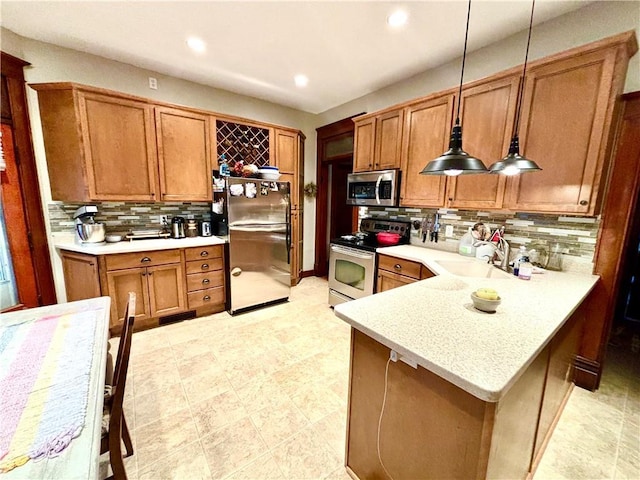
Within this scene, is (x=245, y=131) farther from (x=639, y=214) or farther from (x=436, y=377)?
(x=639, y=214)

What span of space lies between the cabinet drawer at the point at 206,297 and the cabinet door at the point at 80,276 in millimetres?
860

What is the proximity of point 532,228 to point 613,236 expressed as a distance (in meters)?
0.46

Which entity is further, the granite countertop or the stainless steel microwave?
the stainless steel microwave

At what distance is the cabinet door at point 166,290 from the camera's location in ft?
9.24

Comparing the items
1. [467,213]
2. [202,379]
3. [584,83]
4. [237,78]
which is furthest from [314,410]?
[237,78]

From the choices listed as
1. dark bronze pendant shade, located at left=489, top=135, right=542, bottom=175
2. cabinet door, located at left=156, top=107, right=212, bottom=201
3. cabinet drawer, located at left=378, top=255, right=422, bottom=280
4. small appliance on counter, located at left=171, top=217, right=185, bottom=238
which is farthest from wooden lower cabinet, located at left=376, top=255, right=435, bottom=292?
small appliance on counter, located at left=171, top=217, right=185, bottom=238

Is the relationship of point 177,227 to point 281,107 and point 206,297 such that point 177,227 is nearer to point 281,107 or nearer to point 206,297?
point 206,297

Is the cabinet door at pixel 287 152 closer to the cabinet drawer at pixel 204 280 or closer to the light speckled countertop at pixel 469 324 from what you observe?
the cabinet drawer at pixel 204 280

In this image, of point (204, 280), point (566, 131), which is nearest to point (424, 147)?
point (566, 131)

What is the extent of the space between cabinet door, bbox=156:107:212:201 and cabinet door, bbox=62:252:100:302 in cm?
96

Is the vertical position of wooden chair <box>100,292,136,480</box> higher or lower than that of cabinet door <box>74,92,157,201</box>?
lower

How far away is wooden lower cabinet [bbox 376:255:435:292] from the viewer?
2.38m

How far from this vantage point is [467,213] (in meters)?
2.64

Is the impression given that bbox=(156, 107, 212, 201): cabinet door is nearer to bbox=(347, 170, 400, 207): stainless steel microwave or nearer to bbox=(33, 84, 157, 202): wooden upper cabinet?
bbox=(33, 84, 157, 202): wooden upper cabinet
